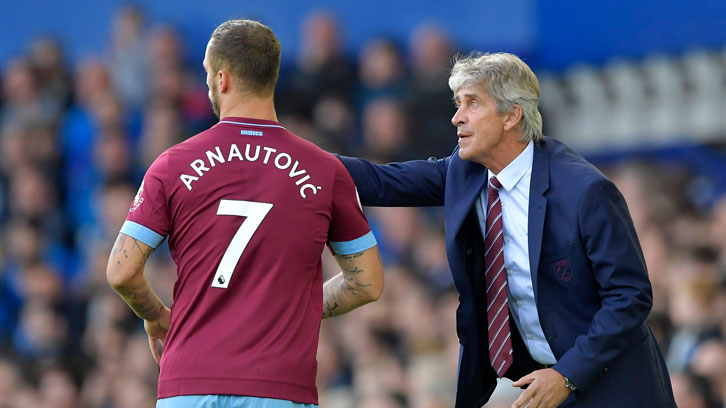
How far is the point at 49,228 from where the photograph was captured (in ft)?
29.9

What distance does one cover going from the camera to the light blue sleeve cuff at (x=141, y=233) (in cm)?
337

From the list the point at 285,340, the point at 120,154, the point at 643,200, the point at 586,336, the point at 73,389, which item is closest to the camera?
the point at 285,340

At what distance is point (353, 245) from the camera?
3.67 metres

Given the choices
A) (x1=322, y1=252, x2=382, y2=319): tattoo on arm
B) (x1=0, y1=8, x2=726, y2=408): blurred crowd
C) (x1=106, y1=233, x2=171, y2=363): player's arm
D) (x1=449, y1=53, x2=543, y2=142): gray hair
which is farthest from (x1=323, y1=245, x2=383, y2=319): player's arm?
(x1=0, y1=8, x2=726, y2=408): blurred crowd

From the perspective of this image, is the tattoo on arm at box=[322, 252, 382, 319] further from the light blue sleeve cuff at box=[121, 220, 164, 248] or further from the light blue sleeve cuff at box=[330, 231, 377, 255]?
the light blue sleeve cuff at box=[121, 220, 164, 248]

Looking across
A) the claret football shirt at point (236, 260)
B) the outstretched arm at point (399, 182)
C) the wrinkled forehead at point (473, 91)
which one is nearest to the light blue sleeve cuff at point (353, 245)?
the claret football shirt at point (236, 260)

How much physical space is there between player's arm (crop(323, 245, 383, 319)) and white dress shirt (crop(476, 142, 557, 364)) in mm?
467

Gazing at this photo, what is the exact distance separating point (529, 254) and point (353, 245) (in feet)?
1.91

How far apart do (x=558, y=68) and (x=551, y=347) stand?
189 inches

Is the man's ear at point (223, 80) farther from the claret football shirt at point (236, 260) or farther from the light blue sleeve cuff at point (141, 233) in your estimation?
the light blue sleeve cuff at point (141, 233)

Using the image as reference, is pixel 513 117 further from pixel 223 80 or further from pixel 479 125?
pixel 223 80

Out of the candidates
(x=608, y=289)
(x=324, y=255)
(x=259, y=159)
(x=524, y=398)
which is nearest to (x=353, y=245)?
(x=259, y=159)

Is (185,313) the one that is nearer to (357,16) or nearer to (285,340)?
(285,340)

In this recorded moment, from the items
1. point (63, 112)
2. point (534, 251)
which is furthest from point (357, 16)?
point (534, 251)
